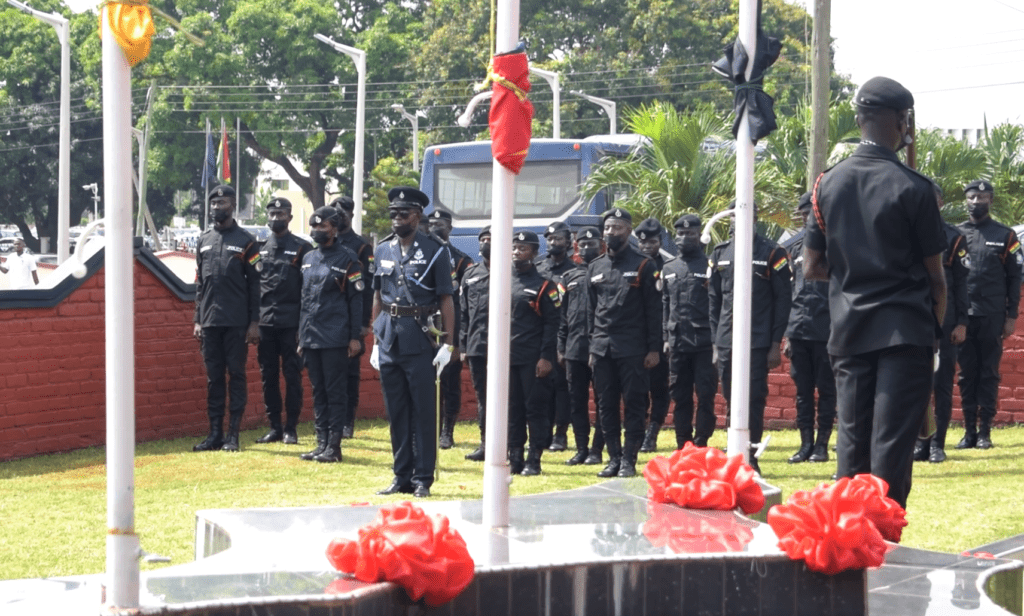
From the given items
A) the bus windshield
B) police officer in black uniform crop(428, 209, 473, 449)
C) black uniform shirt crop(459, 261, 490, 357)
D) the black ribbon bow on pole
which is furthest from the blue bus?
the black ribbon bow on pole

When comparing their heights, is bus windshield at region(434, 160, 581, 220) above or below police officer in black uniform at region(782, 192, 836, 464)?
above

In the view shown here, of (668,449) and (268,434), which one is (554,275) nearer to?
(668,449)

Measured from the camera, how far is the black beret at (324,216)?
34.1 feet

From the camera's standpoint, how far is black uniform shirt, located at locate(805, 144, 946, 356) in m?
5.30

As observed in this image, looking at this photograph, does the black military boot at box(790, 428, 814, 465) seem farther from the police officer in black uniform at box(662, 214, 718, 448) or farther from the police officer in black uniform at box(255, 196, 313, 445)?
the police officer in black uniform at box(255, 196, 313, 445)

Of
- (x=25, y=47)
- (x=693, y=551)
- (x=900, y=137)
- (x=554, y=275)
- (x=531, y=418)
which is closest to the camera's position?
(x=693, y=551)

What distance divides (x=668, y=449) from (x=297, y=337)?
3363 millimetres

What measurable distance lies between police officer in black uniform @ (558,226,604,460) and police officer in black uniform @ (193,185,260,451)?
261 cm

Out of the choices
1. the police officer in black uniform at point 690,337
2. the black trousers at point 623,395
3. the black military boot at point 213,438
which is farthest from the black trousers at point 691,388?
the black military boot at point 213,438

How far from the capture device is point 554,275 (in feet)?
36.6

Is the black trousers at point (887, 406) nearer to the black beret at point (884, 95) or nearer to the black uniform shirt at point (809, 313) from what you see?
the black beret at point (884, 95)

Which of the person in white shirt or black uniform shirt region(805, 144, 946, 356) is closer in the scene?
black uniform shirt region(805, 144, 946, 356)

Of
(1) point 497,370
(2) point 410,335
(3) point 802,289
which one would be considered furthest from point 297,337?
(1) point 497,370

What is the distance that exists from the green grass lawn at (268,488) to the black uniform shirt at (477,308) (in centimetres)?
93
